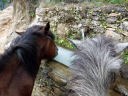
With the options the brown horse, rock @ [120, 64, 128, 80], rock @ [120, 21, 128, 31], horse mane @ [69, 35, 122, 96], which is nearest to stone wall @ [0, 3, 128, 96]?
rock @ [120, 21, 128, 31]

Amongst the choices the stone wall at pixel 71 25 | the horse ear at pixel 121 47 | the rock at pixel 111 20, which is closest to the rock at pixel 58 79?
the stone wall at pixel 71 25

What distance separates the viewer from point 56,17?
20.1ft

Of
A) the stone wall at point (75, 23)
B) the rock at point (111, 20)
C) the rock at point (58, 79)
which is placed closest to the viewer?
the rock at point (58, 79)

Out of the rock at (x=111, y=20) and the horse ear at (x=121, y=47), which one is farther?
the rock at (x=111, y=20)

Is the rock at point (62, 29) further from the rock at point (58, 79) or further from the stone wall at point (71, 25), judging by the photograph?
the rock at point (58, 79)

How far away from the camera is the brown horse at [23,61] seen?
4.95 metres

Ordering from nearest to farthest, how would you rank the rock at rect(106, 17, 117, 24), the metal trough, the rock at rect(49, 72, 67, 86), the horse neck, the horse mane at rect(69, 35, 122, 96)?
the horse mane at rect(69, 35, 122, 96)
the horse neck
the metal trough
the rock at rect(49, 72, 67, 86)
the rock at rect(106, 17, 117, 24)

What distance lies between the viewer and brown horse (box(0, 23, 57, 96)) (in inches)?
195

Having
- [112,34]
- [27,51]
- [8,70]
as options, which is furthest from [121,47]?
[8,70]

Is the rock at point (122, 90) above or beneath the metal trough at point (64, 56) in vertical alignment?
beneath

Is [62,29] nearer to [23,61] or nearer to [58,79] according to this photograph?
[58,79]

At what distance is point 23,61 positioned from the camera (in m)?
5.09

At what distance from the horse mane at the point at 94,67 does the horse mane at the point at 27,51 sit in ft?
2.65

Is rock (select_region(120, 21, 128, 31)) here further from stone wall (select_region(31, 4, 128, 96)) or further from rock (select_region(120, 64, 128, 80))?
rock (select_region(120, 64, 128, 80))
